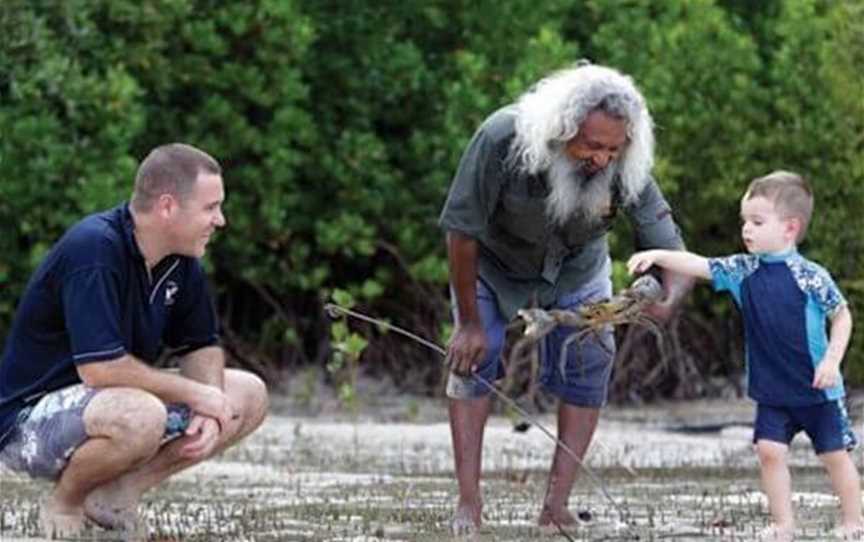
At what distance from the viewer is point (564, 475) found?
28.5 ft

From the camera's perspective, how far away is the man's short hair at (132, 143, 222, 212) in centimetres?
799

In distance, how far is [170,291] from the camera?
814 centimetres

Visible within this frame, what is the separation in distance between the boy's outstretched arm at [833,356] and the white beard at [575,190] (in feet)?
3.07

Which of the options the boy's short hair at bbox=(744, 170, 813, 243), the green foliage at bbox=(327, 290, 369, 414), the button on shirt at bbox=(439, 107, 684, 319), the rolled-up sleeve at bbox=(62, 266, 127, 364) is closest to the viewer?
the rolled-up sleeve at bbox=(62, 266, 127, 364)

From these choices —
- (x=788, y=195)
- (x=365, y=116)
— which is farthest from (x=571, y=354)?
(x=365, y=116)

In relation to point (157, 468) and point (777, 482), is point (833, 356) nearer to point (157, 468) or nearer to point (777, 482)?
point (777, 482)

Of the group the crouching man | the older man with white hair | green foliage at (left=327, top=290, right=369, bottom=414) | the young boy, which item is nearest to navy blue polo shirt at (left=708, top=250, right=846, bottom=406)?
the young boy

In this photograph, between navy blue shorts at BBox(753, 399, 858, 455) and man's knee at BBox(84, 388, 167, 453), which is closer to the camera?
man's knee at BBox(84, 388, 167, 453)

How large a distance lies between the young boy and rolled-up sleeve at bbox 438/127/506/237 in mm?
577

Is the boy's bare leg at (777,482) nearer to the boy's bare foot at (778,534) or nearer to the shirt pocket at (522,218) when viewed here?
the boy's bare foot at (778,534)

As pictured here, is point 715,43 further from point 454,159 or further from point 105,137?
point 105,137

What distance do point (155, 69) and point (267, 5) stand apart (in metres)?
0.87

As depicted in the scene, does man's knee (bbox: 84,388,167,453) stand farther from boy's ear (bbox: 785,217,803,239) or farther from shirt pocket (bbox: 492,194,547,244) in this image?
boy's ear (bbox: 785,217,803,239)

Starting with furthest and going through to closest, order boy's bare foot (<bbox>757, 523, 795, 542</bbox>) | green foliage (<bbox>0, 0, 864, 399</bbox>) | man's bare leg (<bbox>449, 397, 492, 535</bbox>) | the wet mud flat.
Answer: green foliage (<bbox>0, 0, 864, 399</bbox>)
the wet mud flat
man's bare leg (<bbox>449, 397, 492, 535</bbox>)
boy's bare foot (<bbox>757, 523, 795, 542</bbox>)
